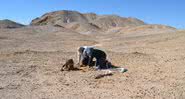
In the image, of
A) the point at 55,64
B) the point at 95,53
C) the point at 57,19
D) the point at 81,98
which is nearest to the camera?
the point at 81,98

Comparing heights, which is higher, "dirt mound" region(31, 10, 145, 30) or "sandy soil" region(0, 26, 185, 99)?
"dirt mound" region(31, 10, 145, 30)

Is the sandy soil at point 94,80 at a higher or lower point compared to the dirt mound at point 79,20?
lower

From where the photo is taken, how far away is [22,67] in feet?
47.6

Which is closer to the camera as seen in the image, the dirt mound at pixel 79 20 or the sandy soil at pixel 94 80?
the sandy soil at pixel 94 80

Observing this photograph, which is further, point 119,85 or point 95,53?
point 95,53

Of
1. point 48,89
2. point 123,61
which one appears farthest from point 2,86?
point 123,61

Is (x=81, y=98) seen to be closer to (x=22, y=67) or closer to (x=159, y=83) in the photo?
(x=159, y=83)

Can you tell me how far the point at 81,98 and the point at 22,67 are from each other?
17.8ft

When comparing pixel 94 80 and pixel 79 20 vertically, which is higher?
pixel 79 20

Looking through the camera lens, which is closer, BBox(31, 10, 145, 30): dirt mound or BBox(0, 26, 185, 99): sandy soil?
BBox(0, 26, 185, 99): sandy soil

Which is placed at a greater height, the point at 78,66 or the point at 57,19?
the point at 57,19

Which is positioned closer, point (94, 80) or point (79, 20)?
point (94, 80)

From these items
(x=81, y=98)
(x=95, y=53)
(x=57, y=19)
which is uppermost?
(x=57, y=19)

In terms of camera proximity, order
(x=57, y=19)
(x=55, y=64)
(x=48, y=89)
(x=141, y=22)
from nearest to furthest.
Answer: (x=48, y=89) → (x=55, y=64) → (x=57, y=19) → (x=141, y=22)
